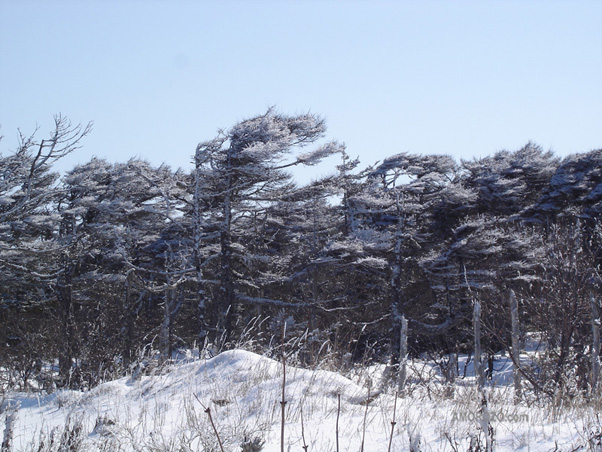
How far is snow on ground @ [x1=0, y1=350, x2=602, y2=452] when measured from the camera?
3.32 metres

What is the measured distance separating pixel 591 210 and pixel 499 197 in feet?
13.9

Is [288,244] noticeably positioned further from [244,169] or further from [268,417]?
[268,417]

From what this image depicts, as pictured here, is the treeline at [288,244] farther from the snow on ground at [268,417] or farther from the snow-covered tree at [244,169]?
the snow on ground at [268,417]

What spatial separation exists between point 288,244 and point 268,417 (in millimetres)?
21780

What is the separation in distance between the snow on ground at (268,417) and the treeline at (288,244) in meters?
7.73

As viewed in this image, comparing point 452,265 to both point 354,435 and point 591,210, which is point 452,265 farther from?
point 354,435

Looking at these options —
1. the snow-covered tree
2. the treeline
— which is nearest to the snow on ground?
the treeline

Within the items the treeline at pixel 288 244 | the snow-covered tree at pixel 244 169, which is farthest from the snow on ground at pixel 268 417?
the snow-covered tree at pixel 244 169

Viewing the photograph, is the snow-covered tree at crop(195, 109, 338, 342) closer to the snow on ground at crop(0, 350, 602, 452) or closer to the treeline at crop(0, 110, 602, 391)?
the treeline at crop(0, 110, 602, 391)

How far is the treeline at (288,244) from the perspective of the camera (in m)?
17.5

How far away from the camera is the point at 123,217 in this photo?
964 inches

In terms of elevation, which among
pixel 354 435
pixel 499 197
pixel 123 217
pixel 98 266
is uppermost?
pixel 499 197

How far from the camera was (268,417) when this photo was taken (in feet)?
13.2

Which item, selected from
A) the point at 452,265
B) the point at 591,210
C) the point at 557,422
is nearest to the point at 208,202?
the point at 452,265
